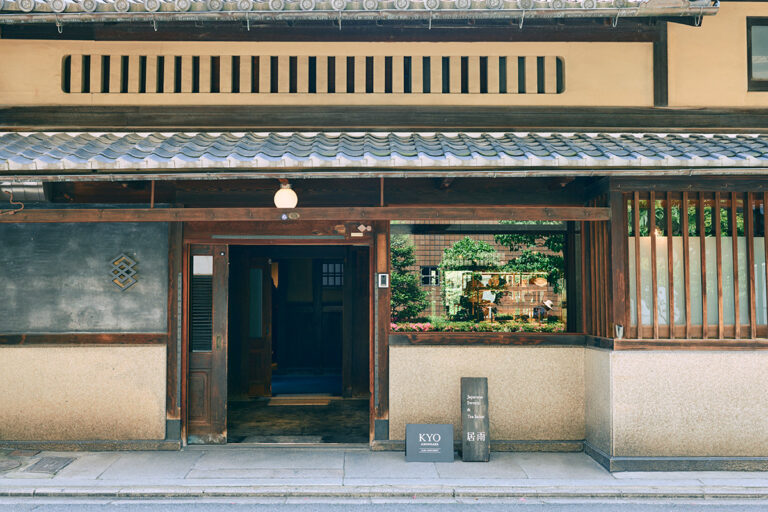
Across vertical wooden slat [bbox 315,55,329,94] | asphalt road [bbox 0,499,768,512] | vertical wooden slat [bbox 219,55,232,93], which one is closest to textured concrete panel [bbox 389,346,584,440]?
asphalt road [bbox 0,499,768,512]

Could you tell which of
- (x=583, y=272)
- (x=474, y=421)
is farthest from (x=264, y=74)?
(x=474, y=421)

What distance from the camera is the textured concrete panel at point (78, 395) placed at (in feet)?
26.8

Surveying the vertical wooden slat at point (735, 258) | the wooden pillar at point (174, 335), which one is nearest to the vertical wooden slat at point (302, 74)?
the wooden pillar at point (174, 335)

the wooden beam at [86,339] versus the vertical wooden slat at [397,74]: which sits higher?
the vertical wooden slat at [397,74]

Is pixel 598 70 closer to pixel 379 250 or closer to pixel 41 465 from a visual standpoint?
pixel 379 250

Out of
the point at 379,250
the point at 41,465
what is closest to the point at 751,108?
the point at 379,250

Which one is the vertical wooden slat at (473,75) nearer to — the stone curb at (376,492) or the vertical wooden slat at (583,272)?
the vertical wooden slat at (583,272)

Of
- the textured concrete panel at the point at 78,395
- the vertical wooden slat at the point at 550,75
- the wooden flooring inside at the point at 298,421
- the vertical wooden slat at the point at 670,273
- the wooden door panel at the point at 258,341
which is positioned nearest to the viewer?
the vertical wooden slat at the point at 670,273

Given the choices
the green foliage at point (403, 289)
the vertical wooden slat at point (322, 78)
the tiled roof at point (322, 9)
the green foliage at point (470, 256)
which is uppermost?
the tiled roof at point (322, 9)

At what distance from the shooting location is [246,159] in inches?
257

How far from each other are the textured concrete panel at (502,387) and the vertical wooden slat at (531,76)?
363cm

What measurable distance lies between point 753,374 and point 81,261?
9052mm

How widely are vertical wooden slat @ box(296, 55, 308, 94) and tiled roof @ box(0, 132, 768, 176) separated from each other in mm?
893

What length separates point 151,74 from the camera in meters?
8.28
